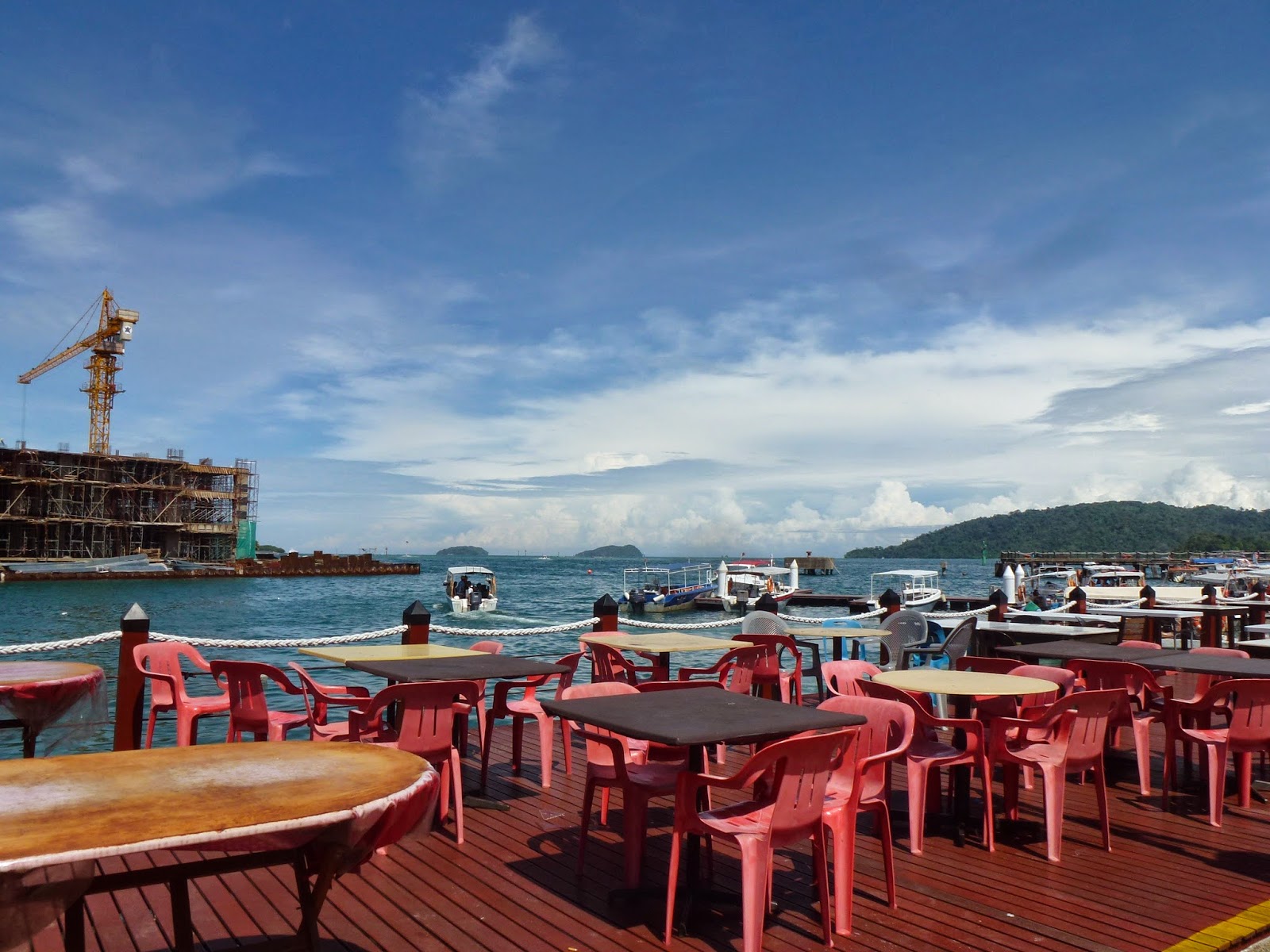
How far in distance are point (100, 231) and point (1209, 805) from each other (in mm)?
22959

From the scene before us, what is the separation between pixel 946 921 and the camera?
12.3ft

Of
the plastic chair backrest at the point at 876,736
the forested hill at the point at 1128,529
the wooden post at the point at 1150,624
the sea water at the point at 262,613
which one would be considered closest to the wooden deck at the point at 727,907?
the plastic chair backrest at the point at 876,736

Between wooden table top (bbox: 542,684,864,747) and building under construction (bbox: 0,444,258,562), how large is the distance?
3209 inches

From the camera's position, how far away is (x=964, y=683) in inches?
201

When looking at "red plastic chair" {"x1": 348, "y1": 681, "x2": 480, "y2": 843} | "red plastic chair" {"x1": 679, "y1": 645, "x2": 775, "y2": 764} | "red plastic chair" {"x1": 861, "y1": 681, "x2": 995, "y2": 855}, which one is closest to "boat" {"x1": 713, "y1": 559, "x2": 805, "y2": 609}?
"red plastic chair" {"x1": 679, "y1": 645, "x2": 775, "y2": 764}

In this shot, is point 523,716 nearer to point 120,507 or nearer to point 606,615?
point 606,615

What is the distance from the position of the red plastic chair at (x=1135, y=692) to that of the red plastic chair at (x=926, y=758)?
→ 67.7 inches

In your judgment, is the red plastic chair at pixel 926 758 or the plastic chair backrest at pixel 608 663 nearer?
the red plastic chair at pixel 926 758

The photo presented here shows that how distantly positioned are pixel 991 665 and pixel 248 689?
5200 millimetres

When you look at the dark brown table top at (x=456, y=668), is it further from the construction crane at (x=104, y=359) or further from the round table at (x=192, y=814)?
the construction crane at (x=104, y=359)

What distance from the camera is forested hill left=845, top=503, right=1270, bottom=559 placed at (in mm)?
142500

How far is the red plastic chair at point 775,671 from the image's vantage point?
746 centimetres

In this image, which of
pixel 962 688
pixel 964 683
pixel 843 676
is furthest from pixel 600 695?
pixel 964 683

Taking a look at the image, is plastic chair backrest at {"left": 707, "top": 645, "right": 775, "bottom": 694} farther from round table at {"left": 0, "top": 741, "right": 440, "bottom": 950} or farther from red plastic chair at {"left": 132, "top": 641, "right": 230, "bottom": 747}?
round table at {"left": 0, "top": 741, "right": 440, "bottom": 950}
